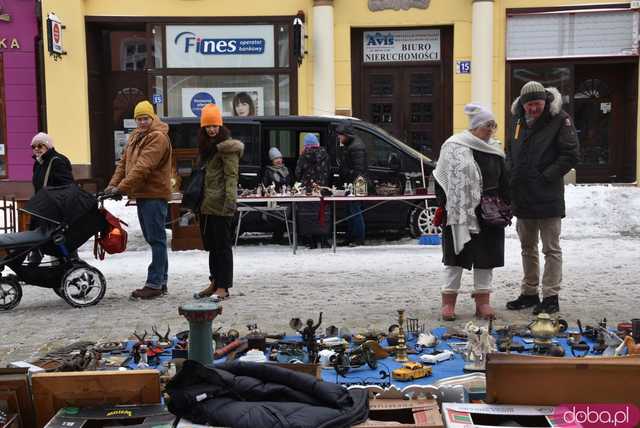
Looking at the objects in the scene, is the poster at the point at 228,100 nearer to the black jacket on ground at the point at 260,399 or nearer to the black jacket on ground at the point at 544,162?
the black jacket on ground at the point at 544,162

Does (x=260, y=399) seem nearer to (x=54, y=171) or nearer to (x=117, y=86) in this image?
(x=54, y=171)

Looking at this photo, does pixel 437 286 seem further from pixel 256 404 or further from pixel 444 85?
pixel 444 85

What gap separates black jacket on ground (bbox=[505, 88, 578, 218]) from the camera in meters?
6.27

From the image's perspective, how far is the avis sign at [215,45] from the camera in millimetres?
16438

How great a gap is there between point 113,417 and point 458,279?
3.59 m

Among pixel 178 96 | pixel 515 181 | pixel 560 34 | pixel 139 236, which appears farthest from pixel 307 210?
pixel 560 34

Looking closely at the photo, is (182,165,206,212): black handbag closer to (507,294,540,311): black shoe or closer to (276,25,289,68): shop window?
(507,294,540,311): black shoe

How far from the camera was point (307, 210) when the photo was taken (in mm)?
10703

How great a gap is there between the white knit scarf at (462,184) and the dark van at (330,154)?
5251mm

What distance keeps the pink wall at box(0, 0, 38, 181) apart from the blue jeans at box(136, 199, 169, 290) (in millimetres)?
10168

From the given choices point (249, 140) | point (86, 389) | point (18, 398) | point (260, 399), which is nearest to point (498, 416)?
point (260, 399)

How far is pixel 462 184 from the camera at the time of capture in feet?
19.9

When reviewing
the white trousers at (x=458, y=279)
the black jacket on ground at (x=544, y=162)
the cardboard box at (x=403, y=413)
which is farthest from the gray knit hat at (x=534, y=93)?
the cardboard box at (x=403, y=413)

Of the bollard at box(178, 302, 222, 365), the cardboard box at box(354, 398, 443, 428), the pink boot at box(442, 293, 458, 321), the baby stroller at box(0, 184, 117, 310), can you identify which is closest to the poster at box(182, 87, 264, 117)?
the baby stroller at box(0, 184, 117, 310)
